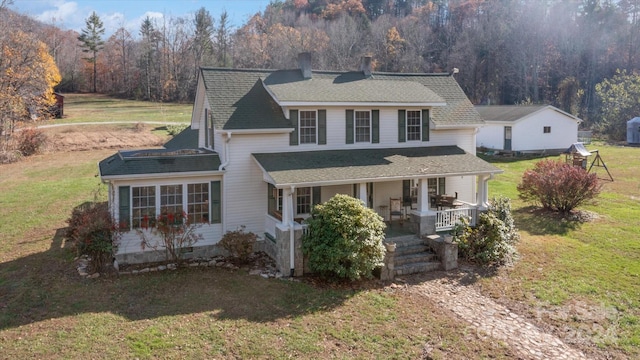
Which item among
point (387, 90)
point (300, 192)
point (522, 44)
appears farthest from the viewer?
point (522, 44)

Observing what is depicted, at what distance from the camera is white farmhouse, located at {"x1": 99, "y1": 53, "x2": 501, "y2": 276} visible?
1422cm

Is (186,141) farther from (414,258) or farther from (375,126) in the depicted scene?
(414,258)

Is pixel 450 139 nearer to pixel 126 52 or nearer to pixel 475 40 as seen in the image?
pixel 475 40

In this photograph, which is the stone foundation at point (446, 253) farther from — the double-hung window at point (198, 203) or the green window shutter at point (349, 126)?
the double-hung window at point (198, 203)

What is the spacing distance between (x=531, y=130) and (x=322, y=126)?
2527 centimetres

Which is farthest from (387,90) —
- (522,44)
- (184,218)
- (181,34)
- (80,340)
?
(181,34)

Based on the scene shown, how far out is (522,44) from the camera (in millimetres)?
65750

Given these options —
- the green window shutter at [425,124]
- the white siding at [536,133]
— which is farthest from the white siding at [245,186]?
the white siding at [536,133]

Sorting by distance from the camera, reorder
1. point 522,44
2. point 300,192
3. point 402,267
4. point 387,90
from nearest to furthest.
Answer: point 402,267 → point 300,192 → point 387,90 → point 522,44

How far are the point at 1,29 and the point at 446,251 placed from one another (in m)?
35.3

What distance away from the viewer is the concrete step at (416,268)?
14047mm

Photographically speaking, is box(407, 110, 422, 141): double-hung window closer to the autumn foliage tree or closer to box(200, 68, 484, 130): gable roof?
box(200, 68, 484, 130): gable roof

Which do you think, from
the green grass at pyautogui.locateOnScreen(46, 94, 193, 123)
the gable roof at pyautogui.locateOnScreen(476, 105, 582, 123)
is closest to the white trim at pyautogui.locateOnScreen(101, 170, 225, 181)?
the gable roof at pyautogui.locateOnScreen(476, 105, 582, 123)

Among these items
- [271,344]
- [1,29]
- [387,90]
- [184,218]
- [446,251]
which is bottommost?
[271,344]
